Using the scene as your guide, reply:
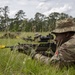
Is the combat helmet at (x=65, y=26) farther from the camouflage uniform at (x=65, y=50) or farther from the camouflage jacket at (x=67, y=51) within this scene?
the camouflage jacket at (x=67, y=51)

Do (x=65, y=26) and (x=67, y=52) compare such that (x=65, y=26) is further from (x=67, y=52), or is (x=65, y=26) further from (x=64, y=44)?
(x=67, y=52)

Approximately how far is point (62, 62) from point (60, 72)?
218 mm

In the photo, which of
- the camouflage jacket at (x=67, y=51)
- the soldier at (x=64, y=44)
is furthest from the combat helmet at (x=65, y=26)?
the camouflage jacket at (x=67, y=51)

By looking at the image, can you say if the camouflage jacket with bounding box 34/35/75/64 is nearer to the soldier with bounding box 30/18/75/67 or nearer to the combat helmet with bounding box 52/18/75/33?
the soldier with bounding box 30/18/75/67

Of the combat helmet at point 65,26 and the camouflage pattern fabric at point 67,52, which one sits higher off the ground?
the combat helmet at point 65,26

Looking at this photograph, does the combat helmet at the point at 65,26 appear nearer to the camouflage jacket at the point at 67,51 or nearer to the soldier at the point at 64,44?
the soldier at the point at 64,44

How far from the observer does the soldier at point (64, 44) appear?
4891mm

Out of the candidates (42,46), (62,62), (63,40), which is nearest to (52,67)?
(62,62)

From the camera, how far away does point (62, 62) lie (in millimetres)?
5141

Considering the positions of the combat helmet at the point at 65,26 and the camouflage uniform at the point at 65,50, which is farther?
the combat helmet at the point at 65,26

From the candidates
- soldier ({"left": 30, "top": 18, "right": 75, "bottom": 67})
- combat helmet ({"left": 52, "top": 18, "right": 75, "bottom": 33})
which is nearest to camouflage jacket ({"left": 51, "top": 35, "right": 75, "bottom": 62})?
soldier ({"left": 30, "top": 18, "right": 75, "bottom": 67})

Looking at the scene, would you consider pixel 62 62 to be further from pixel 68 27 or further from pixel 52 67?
pixel 68 27

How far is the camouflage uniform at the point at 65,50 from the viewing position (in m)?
4.89

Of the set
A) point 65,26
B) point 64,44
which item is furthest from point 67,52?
point 65,26
